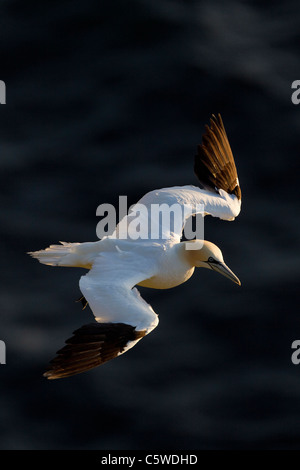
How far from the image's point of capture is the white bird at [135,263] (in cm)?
1184

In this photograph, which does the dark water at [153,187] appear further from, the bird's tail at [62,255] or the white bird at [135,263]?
the bird's tail at [62,255]

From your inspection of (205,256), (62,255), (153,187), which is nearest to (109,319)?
(62,255)

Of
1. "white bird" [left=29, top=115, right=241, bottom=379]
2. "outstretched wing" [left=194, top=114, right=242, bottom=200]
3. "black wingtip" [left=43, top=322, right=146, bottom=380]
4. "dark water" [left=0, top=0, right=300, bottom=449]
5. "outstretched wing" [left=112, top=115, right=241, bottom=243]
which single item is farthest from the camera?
"outstretched wing" [left=194, top=114, right=242, bottom=200]

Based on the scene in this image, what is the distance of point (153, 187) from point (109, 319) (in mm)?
4889

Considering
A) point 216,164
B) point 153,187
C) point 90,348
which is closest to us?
point 90,348

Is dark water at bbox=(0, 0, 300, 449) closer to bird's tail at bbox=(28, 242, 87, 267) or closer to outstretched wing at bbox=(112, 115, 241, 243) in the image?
outstretched wing at bbox=(112, 115, 241, 243)

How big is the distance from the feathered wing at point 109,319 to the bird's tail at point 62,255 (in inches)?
19.1

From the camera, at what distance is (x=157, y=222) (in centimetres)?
1381

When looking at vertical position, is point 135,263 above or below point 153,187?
below

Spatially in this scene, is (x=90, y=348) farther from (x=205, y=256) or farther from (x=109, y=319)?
(x=205, y=256)

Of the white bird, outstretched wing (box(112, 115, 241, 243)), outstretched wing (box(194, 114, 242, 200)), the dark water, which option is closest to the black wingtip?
the white bird

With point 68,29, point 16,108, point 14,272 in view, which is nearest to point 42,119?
point 16,108

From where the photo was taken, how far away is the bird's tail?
43.9 feet

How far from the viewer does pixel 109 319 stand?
478 inches
